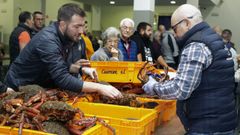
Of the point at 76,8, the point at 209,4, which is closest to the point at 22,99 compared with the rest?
the point at 76,8

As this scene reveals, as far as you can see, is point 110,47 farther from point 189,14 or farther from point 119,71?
point 189,14

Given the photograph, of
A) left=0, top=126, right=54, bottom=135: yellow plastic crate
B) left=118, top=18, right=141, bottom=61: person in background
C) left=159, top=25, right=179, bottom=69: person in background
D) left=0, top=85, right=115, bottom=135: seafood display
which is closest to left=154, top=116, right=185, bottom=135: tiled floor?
left=0, top=85, right=115, bottom=135: seafood display

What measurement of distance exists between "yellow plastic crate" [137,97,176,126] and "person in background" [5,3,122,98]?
283 mm

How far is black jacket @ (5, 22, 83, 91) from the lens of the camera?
7.31 feet

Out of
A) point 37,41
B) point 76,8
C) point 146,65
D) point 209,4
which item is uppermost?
point 209,4

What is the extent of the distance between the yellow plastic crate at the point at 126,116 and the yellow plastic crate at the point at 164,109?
17 centimetres

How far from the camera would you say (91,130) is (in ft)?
5.23

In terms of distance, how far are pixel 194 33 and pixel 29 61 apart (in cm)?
112

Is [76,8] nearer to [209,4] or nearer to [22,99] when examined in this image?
[22,99]

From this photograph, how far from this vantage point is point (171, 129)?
2404 mm

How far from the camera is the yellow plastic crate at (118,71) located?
9.91ft

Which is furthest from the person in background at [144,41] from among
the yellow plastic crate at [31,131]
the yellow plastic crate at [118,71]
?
the yellow plastic crate at [31,131]

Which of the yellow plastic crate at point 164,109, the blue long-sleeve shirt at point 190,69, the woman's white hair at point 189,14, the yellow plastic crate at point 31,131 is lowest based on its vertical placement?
the yellow plastic crate at point 164,109

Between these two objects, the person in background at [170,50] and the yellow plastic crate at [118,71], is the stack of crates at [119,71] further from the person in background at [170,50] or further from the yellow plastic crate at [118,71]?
the person in background at [170,50]
